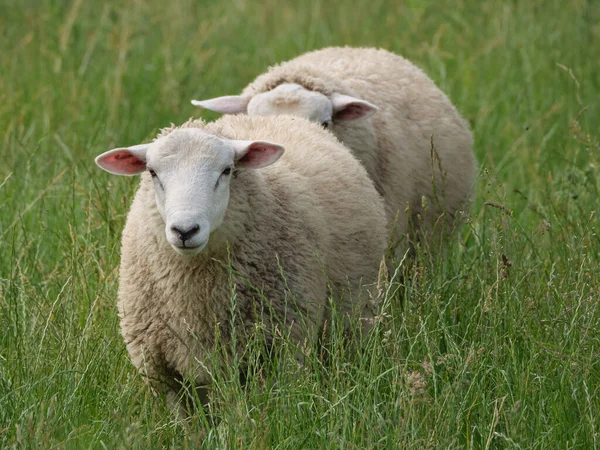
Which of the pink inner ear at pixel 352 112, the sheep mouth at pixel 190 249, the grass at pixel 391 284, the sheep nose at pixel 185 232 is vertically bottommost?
the grass at pixel 391 284

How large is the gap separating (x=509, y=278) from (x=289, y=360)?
3.02 ft

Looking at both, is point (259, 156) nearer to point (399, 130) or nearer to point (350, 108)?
point (350, 108)

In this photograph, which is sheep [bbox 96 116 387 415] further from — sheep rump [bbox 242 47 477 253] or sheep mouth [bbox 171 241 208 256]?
sheep rump [bbox 242 47 477 253]

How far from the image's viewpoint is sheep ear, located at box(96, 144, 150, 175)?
142 inches

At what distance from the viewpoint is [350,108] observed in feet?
16.7

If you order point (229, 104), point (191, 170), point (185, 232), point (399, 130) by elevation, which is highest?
point (191, 170)

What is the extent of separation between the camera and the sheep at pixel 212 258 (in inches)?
136

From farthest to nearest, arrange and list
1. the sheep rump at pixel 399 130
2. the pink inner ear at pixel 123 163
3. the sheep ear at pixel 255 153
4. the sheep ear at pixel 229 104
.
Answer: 1. the sheep ear at pixel 229 104
2. the sheep rump at pixel 399 130
3. the pink inner ear at pixel 123 163
4. the sheep ear at pixel 255 153

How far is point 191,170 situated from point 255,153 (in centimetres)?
31

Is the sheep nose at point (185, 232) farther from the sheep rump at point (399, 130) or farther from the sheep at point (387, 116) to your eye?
the sheep rump at point (399, 130)

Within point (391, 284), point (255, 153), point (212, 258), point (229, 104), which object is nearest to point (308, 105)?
point (229, 104)

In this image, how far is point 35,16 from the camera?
27.2ft

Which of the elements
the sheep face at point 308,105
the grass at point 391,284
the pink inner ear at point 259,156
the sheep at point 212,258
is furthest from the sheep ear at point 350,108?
the pink inner ear at point 259,156

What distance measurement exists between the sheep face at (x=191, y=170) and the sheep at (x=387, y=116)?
1.40m
